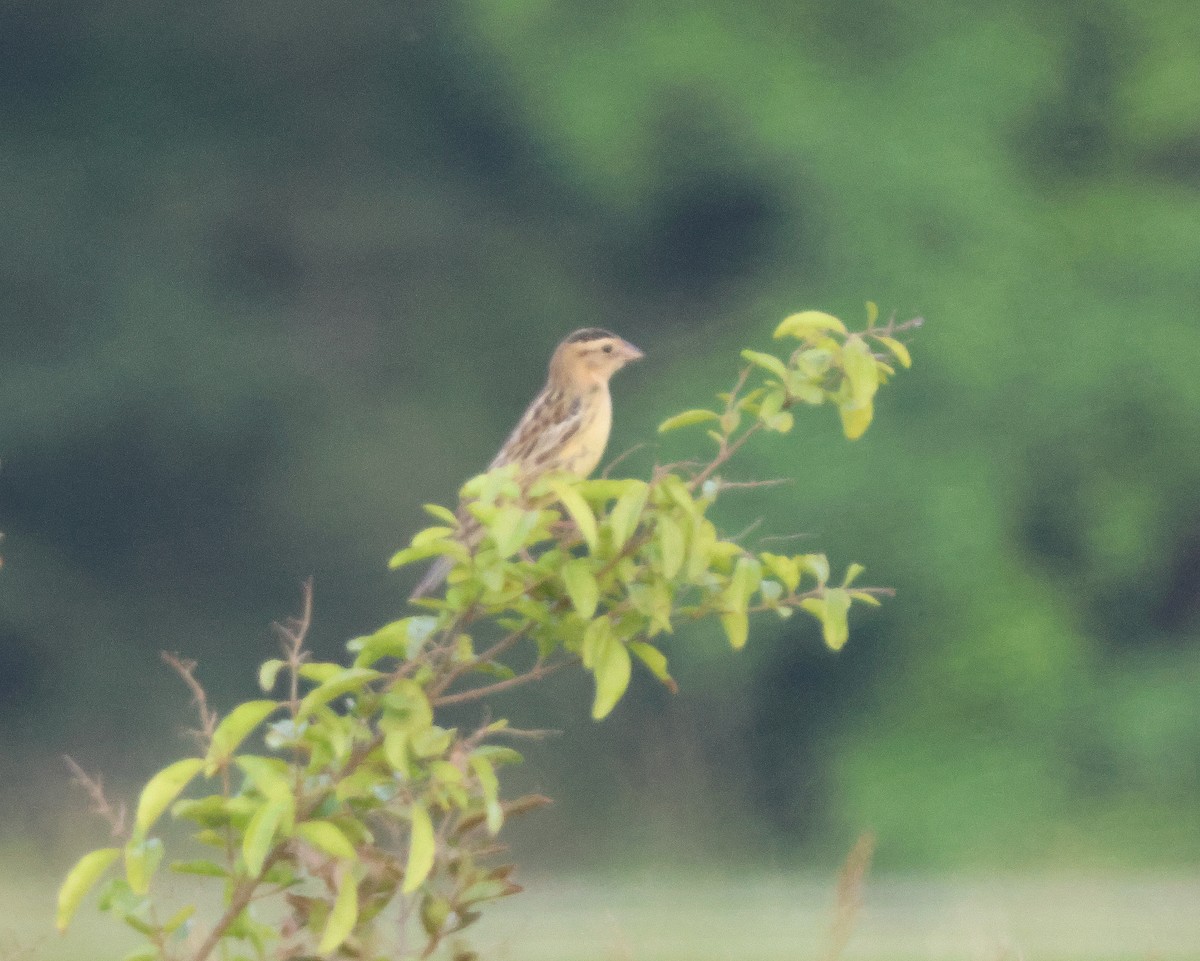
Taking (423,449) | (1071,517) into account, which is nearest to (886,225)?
(1071,517)

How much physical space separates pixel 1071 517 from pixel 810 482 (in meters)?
2.74

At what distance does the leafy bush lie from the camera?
2469 millimetres

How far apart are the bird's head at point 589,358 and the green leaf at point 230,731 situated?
79.3 inches

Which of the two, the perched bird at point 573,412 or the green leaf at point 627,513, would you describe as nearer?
the green leaf at point 627,513

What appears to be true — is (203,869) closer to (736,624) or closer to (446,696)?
(446,696)

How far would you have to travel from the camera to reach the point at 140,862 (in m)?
2.46

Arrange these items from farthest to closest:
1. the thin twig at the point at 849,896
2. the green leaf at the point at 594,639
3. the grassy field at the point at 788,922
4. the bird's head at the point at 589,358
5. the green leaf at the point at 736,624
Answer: the grassy field at the point at 788,922, the bird's head at the point at 589,358, the thin twig at the point at 849,896, the green leaf at the point at 736,624, the green leaf at the point at 594,639

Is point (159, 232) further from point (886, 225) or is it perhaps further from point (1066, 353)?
point (1066, 353)

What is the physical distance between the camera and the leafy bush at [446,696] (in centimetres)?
247

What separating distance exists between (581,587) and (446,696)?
0.21 m

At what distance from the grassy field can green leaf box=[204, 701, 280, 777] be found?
2.79 metres

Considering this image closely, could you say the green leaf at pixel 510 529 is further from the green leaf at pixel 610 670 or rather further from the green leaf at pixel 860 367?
the green leaf at pixel 860 367

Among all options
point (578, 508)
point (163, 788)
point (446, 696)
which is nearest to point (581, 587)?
point (578, 508)

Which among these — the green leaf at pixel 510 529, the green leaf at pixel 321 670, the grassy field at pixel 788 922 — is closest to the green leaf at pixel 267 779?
the green leaf at pixel 321 670
